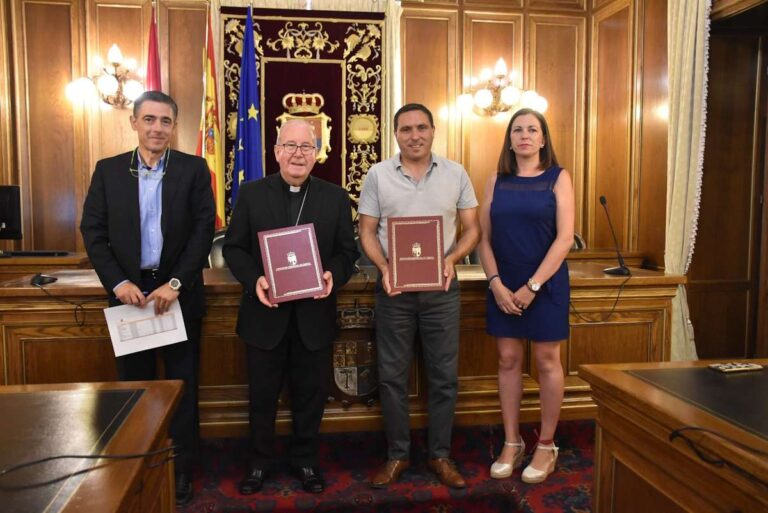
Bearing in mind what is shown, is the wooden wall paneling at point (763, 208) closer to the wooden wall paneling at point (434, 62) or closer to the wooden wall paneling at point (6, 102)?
the wooden wall paneling at point (434, 62)

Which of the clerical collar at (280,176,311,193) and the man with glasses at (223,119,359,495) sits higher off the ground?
the clerical collar at (280,176,311,193)

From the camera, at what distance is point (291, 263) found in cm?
216

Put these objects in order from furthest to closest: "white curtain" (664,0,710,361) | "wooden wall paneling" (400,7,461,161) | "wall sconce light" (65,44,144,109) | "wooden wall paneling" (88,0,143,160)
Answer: "wooden wall paneling" (400,7,461,161), "wooden wall paneling" (88,0,143,160), "wall sconce light" (65,44,144,109), "white curtain" (664,0,710,361)

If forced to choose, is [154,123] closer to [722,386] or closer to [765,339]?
[722,386]

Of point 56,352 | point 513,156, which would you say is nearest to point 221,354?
point 56,352

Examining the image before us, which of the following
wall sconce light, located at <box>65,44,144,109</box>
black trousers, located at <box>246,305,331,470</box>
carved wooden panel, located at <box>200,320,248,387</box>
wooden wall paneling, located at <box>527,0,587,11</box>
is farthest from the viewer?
wooden wall paneling, located at <box>527,0,587,11</box>

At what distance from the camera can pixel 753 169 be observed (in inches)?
176

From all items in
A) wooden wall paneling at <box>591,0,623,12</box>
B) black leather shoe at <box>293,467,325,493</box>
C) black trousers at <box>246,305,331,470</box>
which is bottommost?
black leather shoe at <box>293,467,325,493</box>

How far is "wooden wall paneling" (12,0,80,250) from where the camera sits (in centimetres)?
516

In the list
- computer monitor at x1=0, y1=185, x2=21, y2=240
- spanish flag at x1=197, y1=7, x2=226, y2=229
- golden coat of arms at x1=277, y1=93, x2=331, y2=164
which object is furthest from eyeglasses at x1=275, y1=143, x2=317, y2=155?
golden coat of arms at x1=277, y1=93, x2=331, y2=164

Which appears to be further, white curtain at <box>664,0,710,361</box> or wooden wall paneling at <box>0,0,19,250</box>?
wooden wall paneling at <box>0,0,19,250</box>

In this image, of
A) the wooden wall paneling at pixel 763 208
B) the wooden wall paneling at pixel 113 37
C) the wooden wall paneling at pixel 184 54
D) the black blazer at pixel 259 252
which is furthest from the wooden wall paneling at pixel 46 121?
the wooden wall paneling at pixel 763 208

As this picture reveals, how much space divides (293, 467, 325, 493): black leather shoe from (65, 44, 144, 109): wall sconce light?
3.90 meters

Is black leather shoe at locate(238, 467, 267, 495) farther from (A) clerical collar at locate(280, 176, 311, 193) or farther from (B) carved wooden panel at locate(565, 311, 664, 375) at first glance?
(B) carved wooden panel at locate(565, 311, 664, 375)
